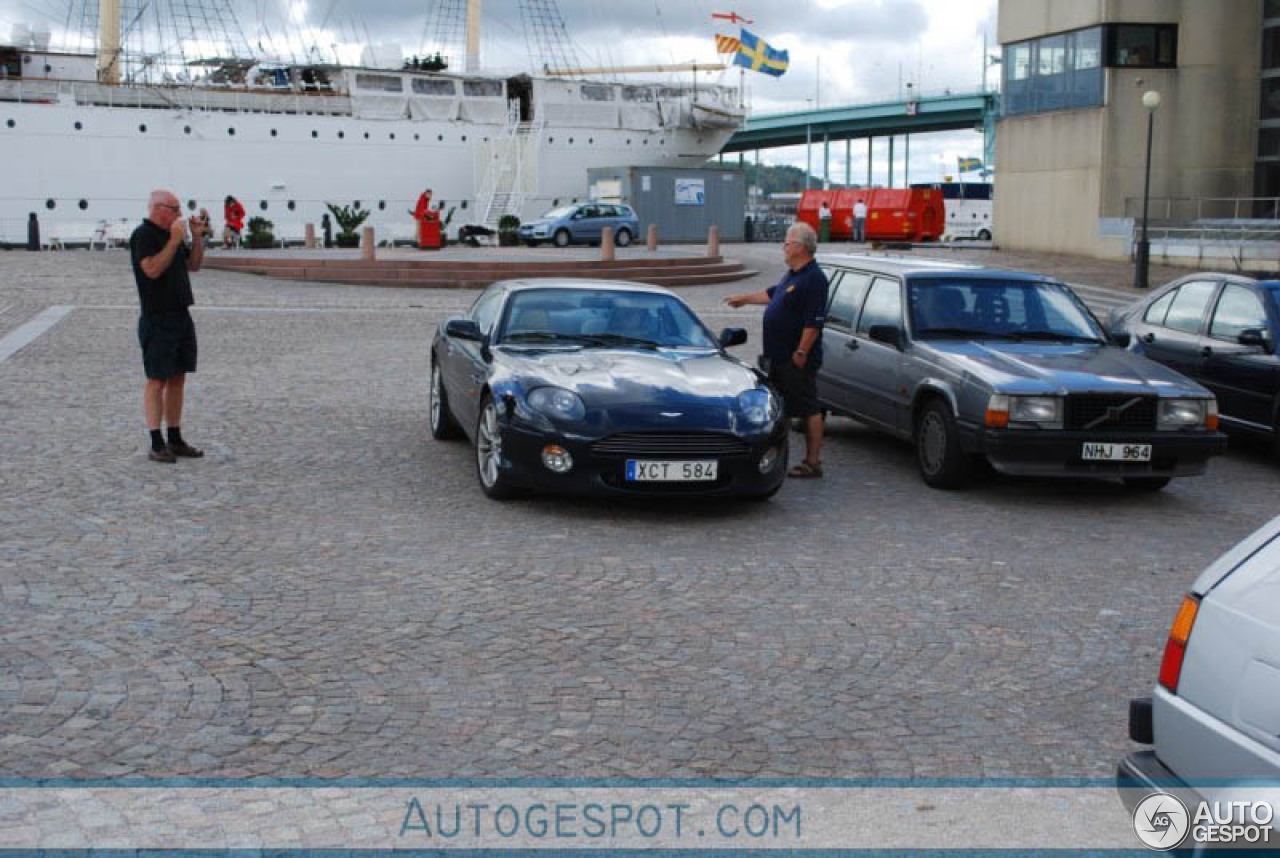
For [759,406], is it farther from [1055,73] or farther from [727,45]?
[727,45]

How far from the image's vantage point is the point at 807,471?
9.84m

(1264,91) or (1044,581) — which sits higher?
(1264,91)

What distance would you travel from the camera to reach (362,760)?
443cm

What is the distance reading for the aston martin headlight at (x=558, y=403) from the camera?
8.21 meters

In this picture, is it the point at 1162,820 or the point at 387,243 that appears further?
the point at 387,243

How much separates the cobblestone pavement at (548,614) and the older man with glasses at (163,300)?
0.50 m

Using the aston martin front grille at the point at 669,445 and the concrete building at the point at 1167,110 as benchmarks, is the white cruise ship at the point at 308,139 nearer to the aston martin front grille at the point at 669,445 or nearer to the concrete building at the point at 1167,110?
the concrete building at the point at 1167,110

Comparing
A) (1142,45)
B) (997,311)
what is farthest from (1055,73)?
(997,311)

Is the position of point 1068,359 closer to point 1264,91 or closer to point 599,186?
point 1264,91

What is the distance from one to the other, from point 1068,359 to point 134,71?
162 feet

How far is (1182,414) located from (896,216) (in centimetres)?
5555

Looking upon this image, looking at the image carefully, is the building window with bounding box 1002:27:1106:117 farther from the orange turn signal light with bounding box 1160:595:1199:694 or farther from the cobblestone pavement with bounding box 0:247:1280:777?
the orange turn signal light with bounding box 1160:595:1199:694

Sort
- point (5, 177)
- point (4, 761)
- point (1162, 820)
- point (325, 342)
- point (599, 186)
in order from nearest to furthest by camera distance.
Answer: point (1162, 820) < point (4, 761) < point (325, 342) < point (5, 177) < point (599, 186)

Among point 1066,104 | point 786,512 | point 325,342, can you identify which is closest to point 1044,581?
point 786,512
